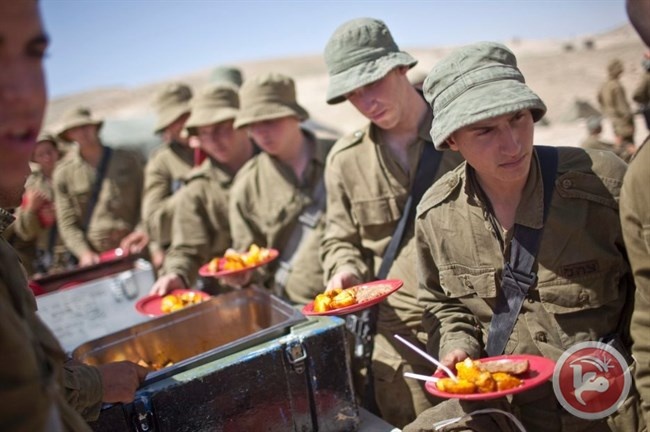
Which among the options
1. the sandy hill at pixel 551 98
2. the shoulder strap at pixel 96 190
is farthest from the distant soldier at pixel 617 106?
the shoulder strap at pixel 96 190

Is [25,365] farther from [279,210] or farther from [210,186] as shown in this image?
[210,186]

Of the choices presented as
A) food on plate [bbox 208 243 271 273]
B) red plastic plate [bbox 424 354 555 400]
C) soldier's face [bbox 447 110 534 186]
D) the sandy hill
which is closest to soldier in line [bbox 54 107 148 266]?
food on plate [bbox 208 243 271 273]

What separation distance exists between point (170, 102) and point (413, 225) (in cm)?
400

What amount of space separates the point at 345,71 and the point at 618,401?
2147 mm

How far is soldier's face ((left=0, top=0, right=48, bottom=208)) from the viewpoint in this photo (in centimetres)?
129

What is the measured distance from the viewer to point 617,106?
1231 centimetres

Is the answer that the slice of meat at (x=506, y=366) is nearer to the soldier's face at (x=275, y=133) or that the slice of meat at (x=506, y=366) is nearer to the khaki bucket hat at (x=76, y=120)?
the soldier's face at (x=275, y=133)

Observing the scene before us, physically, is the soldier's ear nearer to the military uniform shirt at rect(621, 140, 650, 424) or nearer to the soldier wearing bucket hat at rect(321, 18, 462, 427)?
the military uniform shirt at rect(621, 140, 650, 424)

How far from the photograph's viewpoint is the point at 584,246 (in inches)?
89.2

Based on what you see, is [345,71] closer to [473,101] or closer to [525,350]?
[473,101]

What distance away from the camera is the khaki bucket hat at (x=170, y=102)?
20.7 ft

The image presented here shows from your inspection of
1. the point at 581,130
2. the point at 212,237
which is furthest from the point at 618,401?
the point at 581,130

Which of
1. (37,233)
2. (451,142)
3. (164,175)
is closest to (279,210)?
(451,142)

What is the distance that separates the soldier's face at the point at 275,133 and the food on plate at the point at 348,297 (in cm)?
167
